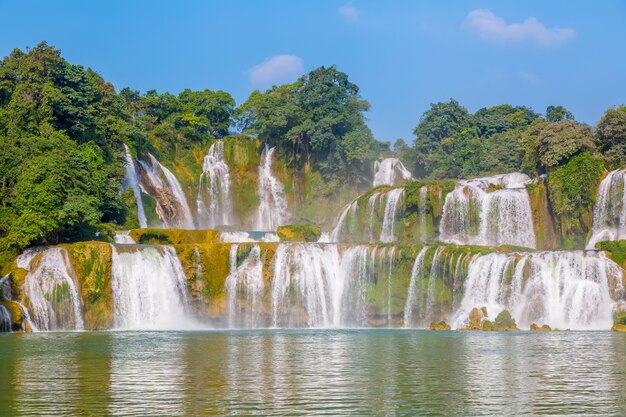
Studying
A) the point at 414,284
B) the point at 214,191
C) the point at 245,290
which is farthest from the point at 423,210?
the point at 214,191

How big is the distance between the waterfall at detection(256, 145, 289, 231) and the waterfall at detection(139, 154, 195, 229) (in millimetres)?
6602

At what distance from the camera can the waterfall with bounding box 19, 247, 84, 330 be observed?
4184 cm

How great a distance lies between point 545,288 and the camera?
4253 cm

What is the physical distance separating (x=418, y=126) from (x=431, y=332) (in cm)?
4012

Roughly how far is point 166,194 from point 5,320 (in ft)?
82.8

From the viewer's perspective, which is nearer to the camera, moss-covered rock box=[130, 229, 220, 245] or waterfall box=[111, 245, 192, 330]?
waterfall box=[111, 245, 192, 330]

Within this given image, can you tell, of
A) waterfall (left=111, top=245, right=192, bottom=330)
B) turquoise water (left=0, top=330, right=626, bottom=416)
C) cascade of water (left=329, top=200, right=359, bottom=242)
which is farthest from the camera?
cascade of water (left=329, top=200, right=359, bottom=242)

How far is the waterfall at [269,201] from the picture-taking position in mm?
71375

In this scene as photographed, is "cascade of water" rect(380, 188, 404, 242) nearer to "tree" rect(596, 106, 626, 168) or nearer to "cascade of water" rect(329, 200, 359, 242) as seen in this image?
"cascade of water" rect(329, 200, 359, 242)

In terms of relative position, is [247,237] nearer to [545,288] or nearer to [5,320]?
[5,320]

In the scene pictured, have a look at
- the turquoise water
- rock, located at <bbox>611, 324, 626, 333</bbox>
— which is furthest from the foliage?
the turquoise water

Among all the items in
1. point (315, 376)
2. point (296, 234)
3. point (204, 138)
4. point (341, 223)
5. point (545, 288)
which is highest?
point (204, 138)

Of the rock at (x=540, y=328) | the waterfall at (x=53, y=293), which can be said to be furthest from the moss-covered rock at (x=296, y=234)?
the rock at (x=540, y=328)

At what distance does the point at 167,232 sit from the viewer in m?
50.2
